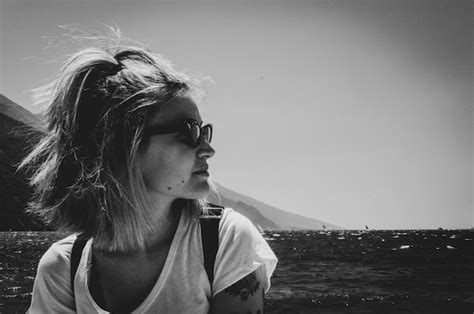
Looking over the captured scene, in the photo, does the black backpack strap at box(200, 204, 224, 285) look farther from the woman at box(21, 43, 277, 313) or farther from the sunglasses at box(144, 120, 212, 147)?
the sunglasses at box(144, 120, 212, 147)

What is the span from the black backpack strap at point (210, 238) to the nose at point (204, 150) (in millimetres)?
277

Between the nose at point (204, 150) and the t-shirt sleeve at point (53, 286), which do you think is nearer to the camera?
the t-shirt sleeve at point (53, 286)

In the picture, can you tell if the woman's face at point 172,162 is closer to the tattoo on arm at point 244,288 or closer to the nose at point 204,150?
the nose at point 204,150

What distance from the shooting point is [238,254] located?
181 cm

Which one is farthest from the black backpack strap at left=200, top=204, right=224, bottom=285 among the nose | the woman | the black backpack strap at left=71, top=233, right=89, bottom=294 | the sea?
the sea

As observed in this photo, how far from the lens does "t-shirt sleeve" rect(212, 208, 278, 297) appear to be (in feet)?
5.93

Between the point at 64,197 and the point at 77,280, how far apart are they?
413mm

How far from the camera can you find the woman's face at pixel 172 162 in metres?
2.01

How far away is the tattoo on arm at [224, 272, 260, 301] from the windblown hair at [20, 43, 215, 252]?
0.45 meters

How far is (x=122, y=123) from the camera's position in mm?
1966

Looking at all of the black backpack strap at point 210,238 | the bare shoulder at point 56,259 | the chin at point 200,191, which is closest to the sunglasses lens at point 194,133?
the chin at point 200,191

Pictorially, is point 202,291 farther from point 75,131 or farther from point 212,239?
point 75,131

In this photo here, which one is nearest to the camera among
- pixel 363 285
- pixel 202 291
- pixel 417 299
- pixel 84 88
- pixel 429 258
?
pixel 202 291

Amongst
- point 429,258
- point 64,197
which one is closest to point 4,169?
point 429,258
